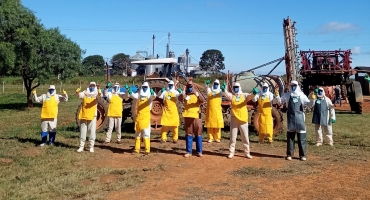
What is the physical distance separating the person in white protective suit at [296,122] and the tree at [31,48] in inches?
555

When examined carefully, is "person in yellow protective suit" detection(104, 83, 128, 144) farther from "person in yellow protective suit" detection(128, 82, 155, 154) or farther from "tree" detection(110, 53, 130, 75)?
"tree" detection(110, 53, 130, 75)

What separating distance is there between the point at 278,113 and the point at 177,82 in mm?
3272

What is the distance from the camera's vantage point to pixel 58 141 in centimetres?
1125

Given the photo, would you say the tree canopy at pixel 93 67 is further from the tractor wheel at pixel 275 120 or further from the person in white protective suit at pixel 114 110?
the tractor wheel at pixel 275 120

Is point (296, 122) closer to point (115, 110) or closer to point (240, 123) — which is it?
point (240, 123)

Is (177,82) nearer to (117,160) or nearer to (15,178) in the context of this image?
(117,160)

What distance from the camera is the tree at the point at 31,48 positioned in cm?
1942

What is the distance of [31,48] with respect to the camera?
20.5 meters

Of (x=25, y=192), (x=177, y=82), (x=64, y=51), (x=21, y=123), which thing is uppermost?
(x=64, y=51)

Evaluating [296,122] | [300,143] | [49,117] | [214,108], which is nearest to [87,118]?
[49,117]

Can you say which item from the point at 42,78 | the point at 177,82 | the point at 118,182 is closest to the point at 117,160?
the point at 118,182

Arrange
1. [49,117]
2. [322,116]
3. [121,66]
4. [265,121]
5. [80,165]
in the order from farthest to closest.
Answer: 1. [121,66]
2. [265,121]
3. [322,116]
4. [49,117]
5. [80,165]

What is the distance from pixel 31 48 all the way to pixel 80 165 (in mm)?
13592

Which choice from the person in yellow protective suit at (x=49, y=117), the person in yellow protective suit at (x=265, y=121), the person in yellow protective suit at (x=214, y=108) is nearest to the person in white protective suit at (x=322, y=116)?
the person in yellow protective suit at (x=265, y=121)
